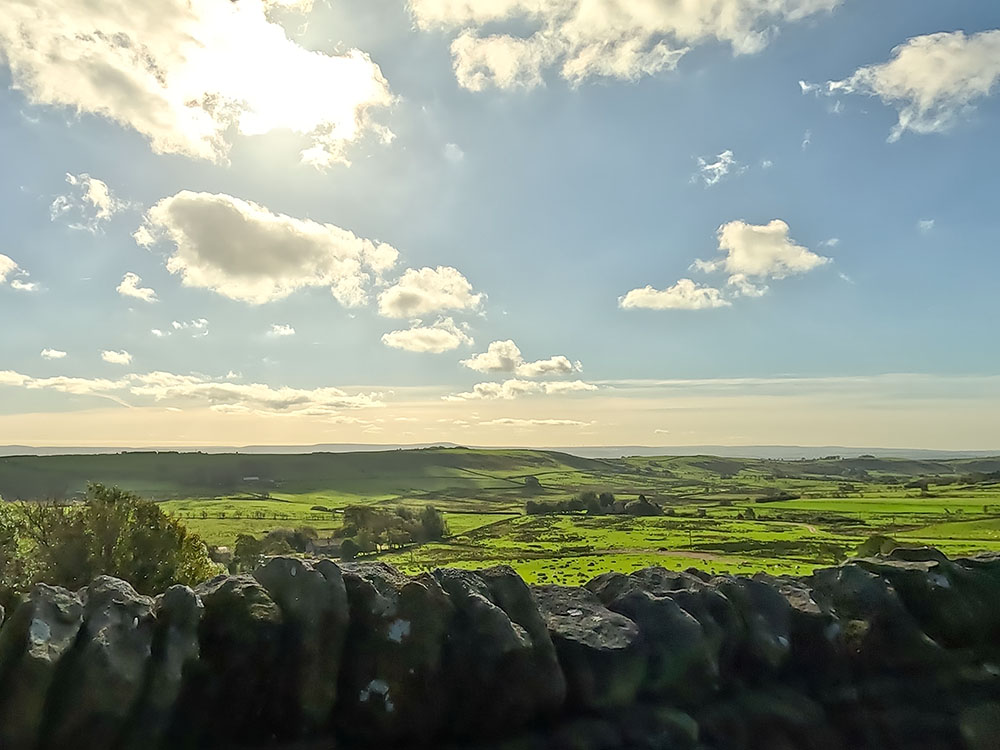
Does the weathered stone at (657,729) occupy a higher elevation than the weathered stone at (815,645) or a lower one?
lower

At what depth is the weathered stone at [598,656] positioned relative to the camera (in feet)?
40.2

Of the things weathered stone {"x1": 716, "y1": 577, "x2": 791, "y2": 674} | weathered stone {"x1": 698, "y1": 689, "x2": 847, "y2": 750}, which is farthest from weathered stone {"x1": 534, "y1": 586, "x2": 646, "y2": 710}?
weathered stone {"x1": 716, "y1": 577, "x2": 791, "y2": 674}

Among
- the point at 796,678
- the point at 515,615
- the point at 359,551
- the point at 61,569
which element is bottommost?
the point at 359,551

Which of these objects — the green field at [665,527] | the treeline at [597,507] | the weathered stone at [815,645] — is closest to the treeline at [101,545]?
the green field at [665,527]

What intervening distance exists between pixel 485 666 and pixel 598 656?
215cm

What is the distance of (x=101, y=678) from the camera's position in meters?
10.2

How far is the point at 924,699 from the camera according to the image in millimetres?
12836

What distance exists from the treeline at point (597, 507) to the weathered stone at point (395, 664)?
156m

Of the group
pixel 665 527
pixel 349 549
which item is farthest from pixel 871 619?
pixel 665 527

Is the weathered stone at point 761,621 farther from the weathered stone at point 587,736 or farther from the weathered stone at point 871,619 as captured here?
the weathered stone at point 587,736

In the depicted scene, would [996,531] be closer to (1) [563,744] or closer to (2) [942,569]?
(2) [942,569]

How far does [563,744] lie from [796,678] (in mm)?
5037

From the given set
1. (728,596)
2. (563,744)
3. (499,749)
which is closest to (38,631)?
(499,749)

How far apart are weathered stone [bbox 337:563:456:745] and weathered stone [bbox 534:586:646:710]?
2.18m
